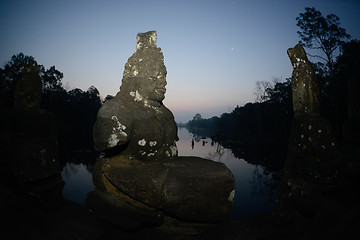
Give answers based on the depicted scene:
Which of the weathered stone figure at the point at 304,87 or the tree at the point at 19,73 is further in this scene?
the tree at the point at 19,73

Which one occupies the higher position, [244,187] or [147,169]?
[147,169]

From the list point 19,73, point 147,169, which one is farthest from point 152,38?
point 19,73

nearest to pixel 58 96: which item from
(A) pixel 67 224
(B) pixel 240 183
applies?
(B) pixel 240 183

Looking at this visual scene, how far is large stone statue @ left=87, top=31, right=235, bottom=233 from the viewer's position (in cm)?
197

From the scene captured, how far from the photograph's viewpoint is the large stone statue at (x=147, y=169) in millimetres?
1970

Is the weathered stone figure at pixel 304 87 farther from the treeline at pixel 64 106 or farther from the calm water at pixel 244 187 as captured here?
the treeline at pixel 64 106

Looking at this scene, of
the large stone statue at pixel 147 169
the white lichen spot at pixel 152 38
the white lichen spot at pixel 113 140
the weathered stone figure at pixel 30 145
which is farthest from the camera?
the white lichen spot at pixel 152 38

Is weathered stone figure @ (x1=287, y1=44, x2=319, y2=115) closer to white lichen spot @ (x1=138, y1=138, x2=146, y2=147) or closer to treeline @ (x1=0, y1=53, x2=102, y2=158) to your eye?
white lichen spot @ (x1=138, y1=138, x2=146, y2=147)

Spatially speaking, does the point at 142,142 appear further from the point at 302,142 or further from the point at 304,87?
the point at 304,87

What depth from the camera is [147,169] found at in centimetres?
219

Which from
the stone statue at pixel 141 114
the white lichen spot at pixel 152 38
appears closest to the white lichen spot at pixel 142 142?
the stone statue at pixel 141 114

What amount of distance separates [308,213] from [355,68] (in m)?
19.0

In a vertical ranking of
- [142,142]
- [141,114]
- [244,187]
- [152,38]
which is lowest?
[244,187]

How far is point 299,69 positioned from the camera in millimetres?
2855
